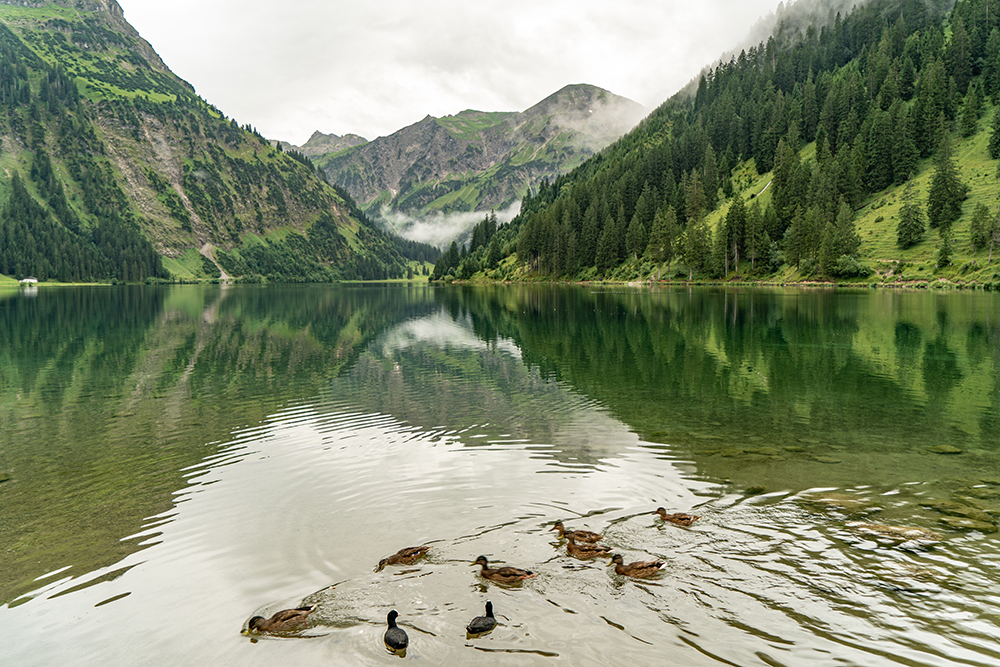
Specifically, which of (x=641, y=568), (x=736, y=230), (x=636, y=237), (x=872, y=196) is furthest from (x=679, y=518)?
(x=636, y=237)

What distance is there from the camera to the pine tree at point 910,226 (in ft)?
400

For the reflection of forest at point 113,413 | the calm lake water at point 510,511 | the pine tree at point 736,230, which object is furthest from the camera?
the pine tree at point 736,230

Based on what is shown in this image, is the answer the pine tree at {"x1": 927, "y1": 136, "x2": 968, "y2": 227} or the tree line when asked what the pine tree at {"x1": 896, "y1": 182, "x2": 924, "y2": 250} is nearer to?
the tree line

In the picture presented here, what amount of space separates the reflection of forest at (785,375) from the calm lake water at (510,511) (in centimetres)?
28

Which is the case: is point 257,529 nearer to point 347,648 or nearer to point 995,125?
point 347,648

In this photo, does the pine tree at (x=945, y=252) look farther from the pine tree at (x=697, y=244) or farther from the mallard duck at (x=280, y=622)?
the mallard duck at (x=280, y=622)

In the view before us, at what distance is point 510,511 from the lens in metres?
14.9

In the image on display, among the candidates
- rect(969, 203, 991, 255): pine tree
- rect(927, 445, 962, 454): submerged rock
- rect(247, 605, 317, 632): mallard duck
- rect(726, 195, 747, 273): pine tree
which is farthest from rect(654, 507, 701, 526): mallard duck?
rect(726, 195, 747, 273): pine tree

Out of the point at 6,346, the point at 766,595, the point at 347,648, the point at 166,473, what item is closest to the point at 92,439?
the point at 166,473

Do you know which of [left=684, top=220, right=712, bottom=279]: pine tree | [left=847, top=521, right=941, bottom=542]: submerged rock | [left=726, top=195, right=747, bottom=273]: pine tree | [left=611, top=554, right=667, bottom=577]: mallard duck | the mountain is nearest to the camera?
[left=611, top=554, right=667, bottom=577]: mallard duck

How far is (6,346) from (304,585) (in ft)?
177

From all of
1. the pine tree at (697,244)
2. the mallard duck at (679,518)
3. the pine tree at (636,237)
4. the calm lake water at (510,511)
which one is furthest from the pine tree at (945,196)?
the mallard duck at (679,518)

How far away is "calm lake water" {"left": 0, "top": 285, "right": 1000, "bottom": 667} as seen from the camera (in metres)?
9.40

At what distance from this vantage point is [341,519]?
48.1 feet
